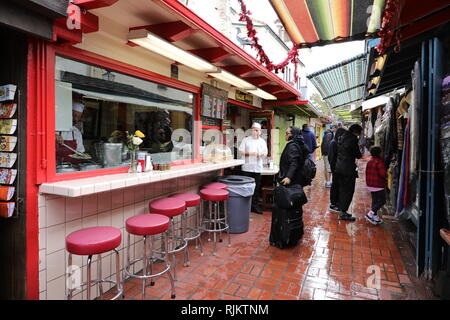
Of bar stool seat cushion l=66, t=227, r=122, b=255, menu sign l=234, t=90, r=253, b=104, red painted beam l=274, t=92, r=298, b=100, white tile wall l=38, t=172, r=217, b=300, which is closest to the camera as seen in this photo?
bar stool seat cushion l=66, t=227, r=122, b=255

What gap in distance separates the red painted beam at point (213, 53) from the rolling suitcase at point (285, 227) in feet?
7.44

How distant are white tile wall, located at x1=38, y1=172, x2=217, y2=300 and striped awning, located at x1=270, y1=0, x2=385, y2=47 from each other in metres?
2.70

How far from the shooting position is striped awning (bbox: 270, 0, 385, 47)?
9.37 feet

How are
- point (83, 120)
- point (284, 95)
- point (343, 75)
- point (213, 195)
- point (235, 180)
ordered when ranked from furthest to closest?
1. point (284, 95)
2. point (343, 75)
3. point (235, 180)
4. point (213, 195)
5. point (83, 120)

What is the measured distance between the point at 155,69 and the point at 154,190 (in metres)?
1.60

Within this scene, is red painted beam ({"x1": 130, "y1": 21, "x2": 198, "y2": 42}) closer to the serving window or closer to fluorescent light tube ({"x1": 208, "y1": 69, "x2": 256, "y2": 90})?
the serving window

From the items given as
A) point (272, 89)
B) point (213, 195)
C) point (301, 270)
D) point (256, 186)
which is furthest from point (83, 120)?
point (272, 89)

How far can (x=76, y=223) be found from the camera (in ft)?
8.27

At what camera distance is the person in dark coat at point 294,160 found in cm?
401

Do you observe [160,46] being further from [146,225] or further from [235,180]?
[235,180]

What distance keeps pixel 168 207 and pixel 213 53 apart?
2235mm

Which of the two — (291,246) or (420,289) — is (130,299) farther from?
(420,289)

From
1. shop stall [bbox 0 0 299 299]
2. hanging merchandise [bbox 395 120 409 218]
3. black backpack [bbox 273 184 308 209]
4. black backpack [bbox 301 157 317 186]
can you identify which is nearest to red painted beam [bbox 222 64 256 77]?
shop stall [bbox 0 0 299 299]
